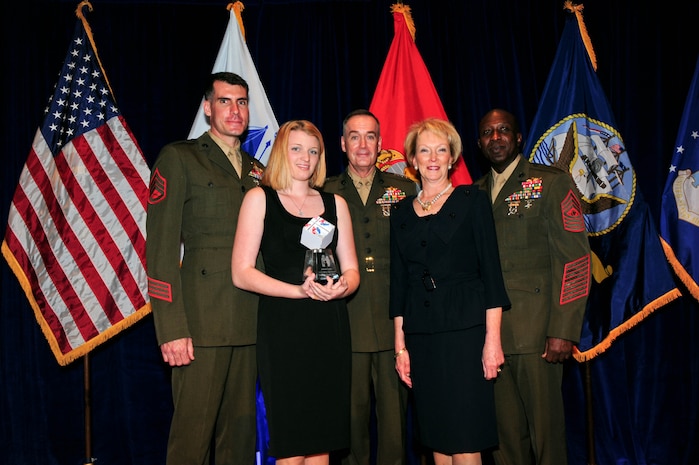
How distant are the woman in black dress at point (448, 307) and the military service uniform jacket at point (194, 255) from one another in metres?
0.76

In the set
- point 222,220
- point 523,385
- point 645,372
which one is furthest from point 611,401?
point 222,220

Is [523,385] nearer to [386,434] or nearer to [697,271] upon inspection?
[386,434]

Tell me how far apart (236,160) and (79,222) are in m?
1.41

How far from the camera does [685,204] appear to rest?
3881 millimetres

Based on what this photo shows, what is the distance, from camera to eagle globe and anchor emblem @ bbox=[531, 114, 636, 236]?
3.88 m

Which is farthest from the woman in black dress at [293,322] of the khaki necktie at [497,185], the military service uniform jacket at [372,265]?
the khaki necktie at [497,185]

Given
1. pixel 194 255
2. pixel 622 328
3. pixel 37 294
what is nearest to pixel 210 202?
pixel 194 255

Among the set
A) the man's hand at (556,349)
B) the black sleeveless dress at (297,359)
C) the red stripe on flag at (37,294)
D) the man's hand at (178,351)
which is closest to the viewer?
the black sleeveless dress at (297,359)

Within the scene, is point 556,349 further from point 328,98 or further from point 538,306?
point 328,98

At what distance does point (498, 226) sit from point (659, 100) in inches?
80.3

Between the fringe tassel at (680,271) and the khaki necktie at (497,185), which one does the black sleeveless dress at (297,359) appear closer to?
the khaki necktie at (497,185)

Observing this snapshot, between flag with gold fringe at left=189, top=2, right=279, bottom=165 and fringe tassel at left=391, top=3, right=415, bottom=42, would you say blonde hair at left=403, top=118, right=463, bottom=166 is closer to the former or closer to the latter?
flag with gold fringe at left=189, top=2, right=279, bottom=165

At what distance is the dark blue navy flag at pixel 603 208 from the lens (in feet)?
12.5

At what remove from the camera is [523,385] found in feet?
10.2
